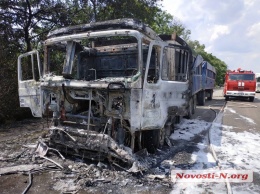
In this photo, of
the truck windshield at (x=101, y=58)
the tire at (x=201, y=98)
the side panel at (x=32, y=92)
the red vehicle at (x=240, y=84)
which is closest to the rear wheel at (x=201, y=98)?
the tire at (x=201, y=98)

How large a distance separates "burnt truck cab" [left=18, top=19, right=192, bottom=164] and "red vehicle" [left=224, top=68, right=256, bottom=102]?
42.4 feet

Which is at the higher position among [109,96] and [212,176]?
[109,96]

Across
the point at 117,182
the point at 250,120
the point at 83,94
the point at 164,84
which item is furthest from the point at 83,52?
the point at 250,120

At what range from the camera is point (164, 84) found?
5160 mm

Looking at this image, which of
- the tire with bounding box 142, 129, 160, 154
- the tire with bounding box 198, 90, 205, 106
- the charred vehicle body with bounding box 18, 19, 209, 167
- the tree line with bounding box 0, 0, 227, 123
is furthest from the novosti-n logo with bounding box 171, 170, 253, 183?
the tire with bounding box 198, 90, 205, 106

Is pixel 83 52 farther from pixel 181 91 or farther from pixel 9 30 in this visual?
pixel 9 30

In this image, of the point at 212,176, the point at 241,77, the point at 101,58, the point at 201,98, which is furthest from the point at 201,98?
the point at 212,176

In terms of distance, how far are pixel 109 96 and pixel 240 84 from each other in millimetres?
15449

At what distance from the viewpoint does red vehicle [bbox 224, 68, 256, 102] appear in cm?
1761

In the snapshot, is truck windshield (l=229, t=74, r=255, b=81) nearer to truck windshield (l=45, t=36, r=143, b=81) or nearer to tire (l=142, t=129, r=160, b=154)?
truck windshield (l=45, t=36, r=143, b=81)

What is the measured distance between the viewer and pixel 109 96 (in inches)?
179

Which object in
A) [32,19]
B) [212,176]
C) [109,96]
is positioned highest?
[32,19]

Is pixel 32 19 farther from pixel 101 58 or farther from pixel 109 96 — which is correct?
pixel 109 96

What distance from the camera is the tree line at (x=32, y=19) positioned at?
924cm
